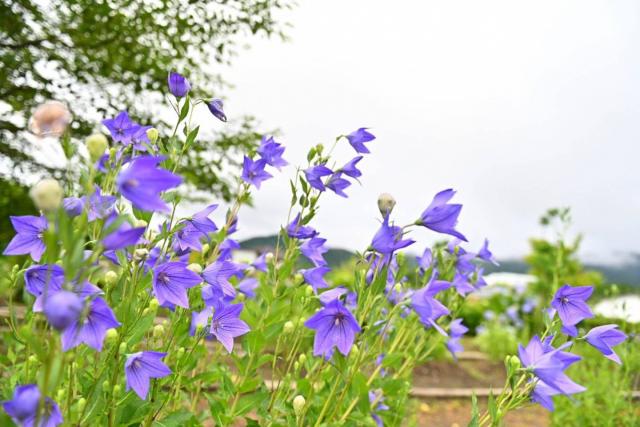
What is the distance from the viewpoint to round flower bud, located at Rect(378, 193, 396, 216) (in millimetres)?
1472

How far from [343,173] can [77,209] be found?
1.04 metres

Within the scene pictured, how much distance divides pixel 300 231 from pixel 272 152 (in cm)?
32

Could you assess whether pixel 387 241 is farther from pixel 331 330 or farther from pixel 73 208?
pixel 73 208

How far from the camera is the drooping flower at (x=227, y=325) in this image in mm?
1674

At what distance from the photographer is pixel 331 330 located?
156 cm

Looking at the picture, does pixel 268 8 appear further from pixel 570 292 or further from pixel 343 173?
pixel 570 292

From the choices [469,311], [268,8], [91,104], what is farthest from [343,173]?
[469,311]

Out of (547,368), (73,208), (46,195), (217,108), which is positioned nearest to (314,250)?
(217,108)

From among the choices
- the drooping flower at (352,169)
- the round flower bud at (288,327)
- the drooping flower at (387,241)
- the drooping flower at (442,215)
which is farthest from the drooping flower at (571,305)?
the round flower bud at (288,327)

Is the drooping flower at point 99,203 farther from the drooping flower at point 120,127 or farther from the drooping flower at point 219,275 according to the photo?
the drooping flower at point 120,127

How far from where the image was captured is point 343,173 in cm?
200

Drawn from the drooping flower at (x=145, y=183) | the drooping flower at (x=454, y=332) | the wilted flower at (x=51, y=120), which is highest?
the wilted flower at (x=51, y=120)

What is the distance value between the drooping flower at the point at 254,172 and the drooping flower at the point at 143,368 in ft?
2.69

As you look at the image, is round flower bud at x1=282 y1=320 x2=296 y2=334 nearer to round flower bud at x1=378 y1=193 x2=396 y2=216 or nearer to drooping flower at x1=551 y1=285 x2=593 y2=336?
round flower bud at x1=378 y1=193 x2=396 y2=216
